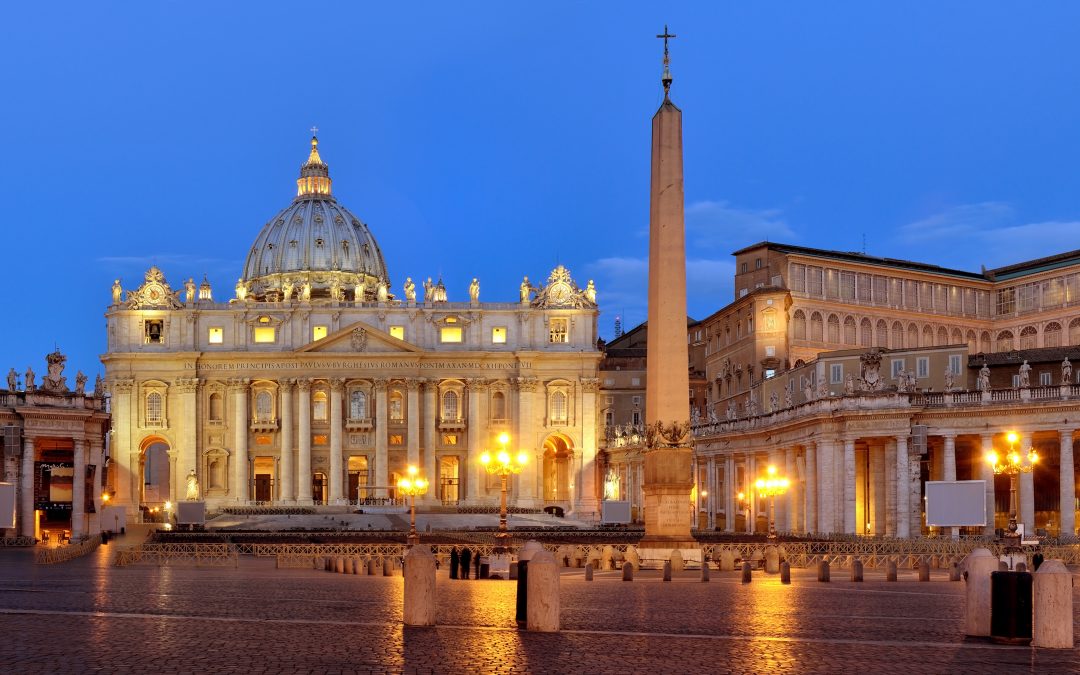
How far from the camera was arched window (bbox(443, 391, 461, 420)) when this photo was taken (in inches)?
4552

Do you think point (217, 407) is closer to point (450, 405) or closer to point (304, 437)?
point (304, 437)

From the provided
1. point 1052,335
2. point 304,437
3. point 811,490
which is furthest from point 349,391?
point 811,490

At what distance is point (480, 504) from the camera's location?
362ft

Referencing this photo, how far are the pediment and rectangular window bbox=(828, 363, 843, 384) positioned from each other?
4457 centimetres

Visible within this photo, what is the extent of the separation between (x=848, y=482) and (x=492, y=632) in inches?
1666

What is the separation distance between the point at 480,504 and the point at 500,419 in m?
8.21

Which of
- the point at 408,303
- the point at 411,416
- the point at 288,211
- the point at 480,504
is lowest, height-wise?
the point at 480,504

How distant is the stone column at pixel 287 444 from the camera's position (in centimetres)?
11275

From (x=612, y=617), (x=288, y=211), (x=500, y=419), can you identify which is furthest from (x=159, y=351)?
(x=612, y=617)

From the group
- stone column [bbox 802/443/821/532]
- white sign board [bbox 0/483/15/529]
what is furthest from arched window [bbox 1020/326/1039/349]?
white sign board [bbox 0/483/15/529]

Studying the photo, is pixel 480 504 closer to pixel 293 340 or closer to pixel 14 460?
pixel 293 340

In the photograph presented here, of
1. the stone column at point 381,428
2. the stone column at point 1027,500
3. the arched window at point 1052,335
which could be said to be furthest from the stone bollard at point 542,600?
the stone column at point 381,428

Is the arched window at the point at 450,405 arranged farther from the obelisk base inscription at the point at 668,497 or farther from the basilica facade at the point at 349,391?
the obelisk base inscription at the point at 668,497

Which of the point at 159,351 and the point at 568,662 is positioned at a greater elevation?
the point at 159,351
